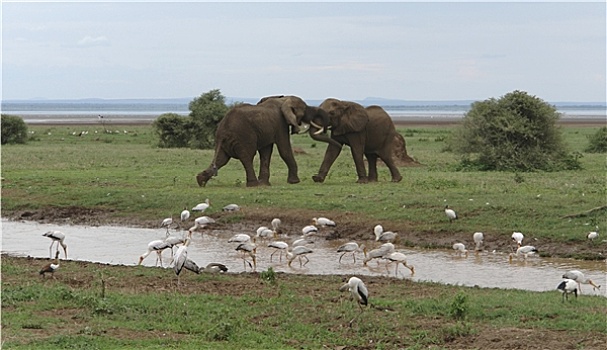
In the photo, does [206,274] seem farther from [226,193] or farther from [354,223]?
[226,193]

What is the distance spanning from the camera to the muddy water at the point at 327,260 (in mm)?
13742

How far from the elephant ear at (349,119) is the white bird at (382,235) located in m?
7.26

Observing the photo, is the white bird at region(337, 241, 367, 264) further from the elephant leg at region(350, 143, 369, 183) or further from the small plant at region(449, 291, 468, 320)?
the elephant leg at region(350, 143, 369, 183)

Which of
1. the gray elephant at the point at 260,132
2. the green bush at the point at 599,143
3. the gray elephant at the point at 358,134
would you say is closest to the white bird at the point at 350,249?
the gray elephant at the point at 260,132

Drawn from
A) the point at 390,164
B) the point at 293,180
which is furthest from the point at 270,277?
the point at 390,164

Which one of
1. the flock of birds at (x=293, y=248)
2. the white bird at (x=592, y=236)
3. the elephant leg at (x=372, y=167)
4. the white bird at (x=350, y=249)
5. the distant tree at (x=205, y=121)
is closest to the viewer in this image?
the flock of birds at (x=293, y=248)

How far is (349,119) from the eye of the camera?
2402cm

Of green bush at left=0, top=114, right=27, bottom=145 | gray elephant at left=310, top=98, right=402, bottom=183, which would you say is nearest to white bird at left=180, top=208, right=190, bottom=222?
gray elephant at left=310, top=98, right=402, bottom=183

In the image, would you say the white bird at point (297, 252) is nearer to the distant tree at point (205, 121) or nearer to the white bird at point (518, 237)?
the white bird at point (518, 237)

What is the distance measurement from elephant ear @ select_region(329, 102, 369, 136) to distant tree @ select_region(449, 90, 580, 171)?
19.7 ft

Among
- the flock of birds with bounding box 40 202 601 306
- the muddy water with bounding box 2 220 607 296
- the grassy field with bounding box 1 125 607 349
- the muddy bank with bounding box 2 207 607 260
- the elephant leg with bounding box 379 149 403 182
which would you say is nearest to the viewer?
the grassy field with bounding box 1 125 607 349

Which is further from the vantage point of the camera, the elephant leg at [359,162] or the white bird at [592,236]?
the elephant leg at [359,162]

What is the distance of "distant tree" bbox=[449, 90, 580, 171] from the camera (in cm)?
2825

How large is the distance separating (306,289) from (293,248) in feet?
A: 10.1
